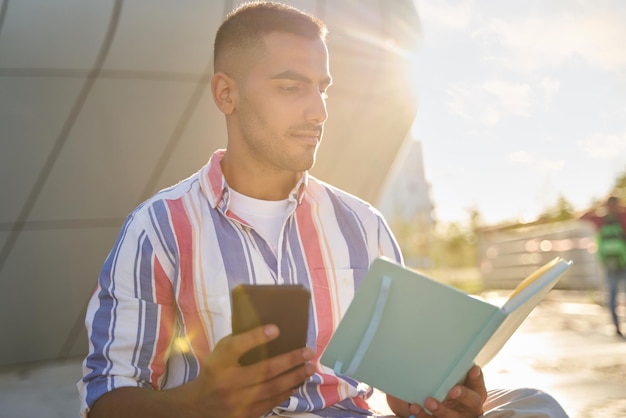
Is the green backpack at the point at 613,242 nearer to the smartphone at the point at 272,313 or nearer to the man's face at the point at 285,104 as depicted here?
the man's face at the point at 285,104

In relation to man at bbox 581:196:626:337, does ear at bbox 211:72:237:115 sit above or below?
above

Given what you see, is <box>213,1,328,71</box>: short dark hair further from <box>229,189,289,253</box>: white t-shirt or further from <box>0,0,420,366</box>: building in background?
<box>0,0,420,366</box>: building in background

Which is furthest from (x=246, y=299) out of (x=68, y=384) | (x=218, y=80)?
(x=68, y=384)

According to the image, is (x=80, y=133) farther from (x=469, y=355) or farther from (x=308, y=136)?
(x=469, y=355)

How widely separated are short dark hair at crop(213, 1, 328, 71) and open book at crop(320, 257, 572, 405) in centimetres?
112

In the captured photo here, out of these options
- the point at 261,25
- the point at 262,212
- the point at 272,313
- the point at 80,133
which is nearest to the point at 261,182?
the point at 262,212

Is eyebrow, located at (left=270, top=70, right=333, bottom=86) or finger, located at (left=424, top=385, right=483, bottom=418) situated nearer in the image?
finger, located at (left=424, top=385, right=483, bottom=418)

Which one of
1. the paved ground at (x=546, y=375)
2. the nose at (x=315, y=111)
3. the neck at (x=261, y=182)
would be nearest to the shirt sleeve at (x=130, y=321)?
the neck at (x=261, y=182)

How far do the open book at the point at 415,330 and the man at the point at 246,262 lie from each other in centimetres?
9

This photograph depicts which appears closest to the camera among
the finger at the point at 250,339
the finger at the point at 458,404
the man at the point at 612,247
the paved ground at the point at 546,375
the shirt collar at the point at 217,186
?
the finger at the point at 250,339

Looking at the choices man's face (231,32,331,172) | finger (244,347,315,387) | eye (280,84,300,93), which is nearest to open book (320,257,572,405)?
finger (244,347,315,387)

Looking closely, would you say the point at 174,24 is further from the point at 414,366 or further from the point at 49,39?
the point at 414,366

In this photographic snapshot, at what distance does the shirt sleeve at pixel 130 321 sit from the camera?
71.2 inches

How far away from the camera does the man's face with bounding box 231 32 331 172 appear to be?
2.16 meters
